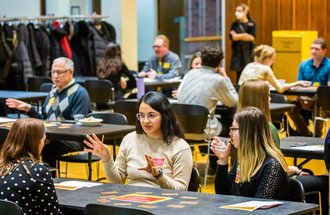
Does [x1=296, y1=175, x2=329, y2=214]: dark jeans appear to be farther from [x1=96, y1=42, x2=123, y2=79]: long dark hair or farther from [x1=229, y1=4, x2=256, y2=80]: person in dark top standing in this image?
[x1=229, y1=4, x2=256, y2=80]: person in dark top standing

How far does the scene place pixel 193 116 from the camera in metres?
8.35

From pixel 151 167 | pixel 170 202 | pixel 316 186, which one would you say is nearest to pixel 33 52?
pixel 316 186

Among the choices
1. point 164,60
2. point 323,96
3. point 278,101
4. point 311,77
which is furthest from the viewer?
point 164,60

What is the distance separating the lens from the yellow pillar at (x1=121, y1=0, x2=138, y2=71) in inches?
578

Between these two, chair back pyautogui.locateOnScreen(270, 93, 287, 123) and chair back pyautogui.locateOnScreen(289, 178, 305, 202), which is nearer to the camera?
chair back pyautogui.locateOnScreen(289, 178, 305, 202)

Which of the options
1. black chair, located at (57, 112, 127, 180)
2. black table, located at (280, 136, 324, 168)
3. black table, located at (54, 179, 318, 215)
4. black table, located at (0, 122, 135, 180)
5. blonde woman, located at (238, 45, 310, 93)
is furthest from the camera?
blonde woman, located at (238, 45, 310, 93)

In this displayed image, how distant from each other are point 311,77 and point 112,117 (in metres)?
4.25

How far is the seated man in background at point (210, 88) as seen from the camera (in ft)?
28.4

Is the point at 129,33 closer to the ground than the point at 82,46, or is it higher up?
higher up

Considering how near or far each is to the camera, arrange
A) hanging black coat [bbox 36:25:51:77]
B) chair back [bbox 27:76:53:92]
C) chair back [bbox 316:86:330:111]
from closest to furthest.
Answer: chair back [bbox 316:86:330:111]
chair back [bbox 27:76:53:92]
hanging black coat [bbox 36:25:51:77]

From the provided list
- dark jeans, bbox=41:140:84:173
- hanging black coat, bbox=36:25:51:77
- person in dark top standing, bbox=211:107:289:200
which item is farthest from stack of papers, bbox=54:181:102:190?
hanging black coat, bbox=36:25:51:77

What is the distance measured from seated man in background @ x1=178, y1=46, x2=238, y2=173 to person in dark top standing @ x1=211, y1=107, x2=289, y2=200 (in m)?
3.57

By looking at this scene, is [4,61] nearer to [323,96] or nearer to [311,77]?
[311,77]

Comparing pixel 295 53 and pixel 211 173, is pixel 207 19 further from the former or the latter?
pixel 211 173
